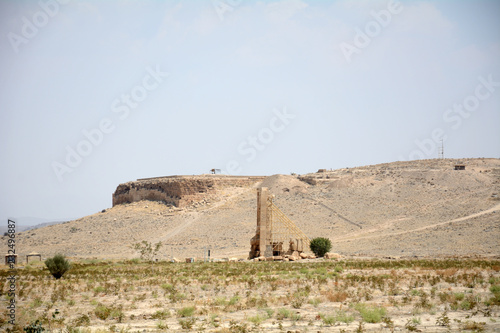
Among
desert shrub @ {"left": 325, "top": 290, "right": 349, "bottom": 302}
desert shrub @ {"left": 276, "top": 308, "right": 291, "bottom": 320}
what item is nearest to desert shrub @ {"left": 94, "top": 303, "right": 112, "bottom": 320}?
desert shrub @ {"left": 276, "top": 308, "right": 291, "bottom": 320}

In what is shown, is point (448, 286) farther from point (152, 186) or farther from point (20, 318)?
point (152, 186)

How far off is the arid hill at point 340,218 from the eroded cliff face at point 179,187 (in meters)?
0.87

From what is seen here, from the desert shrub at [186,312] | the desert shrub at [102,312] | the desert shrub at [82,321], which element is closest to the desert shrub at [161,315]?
the desert shrub at [186,312]

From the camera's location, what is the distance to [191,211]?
55375 millimetres

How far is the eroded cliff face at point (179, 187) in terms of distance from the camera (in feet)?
192

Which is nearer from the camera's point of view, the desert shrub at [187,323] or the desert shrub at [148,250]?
the desert shrub at [187,323]

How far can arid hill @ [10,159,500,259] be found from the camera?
1576 inches

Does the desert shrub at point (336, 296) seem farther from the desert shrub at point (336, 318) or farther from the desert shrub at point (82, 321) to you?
the desert shrub at point (82, 321)

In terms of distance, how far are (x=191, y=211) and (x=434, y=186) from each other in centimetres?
2605

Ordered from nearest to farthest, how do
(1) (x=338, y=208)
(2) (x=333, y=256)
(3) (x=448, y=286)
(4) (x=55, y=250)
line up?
(3) (x=448, y=286)
(2) (x=333, y=256)
(4) (x=55, y=250)
(1) (x=338, y=208)

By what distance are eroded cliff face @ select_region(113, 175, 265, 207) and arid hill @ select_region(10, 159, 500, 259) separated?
875 millimetres

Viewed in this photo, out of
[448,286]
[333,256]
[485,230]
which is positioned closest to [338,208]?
[485,230]

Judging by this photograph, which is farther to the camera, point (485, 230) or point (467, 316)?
point (485, 230)

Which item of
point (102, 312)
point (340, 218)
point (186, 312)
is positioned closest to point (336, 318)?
point (186, 312)
